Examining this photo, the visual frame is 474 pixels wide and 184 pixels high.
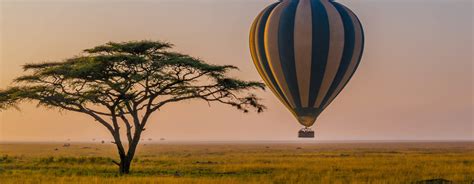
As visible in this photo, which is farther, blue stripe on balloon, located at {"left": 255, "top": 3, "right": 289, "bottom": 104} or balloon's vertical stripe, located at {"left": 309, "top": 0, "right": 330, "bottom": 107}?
blue stripe on balloon, located at {"left": 255, "top": 3, "right": 289, "bottom": 104}

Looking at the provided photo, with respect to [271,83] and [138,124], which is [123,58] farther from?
[271,83]

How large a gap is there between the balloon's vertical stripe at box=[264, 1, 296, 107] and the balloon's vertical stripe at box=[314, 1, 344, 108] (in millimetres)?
2133

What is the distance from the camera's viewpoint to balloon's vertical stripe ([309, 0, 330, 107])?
47906 mm

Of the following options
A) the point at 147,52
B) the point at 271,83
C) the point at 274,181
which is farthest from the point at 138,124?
the point at 271,83

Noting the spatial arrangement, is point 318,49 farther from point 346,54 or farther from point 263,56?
point 263,56

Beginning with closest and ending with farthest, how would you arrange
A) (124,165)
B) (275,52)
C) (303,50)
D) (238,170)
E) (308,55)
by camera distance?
(124,165) < (238,170) < (275,52) < (308,55) < (303,50)

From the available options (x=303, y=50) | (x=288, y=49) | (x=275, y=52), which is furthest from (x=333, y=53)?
(x=275, y=52)

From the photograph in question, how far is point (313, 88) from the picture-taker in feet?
158

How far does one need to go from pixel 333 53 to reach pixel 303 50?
2078mm

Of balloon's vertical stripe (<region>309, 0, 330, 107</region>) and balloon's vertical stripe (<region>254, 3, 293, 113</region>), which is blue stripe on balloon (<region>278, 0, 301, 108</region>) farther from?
balloon's vertical stripe (<region>309, 0, 330, 107</region>)

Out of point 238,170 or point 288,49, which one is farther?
point 288,49

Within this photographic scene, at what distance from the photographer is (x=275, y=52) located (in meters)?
48.0

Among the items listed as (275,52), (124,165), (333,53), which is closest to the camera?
(124,165)

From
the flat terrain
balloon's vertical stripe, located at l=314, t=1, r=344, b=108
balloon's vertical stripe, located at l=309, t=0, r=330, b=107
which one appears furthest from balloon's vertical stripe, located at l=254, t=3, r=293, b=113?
the flat terrain
